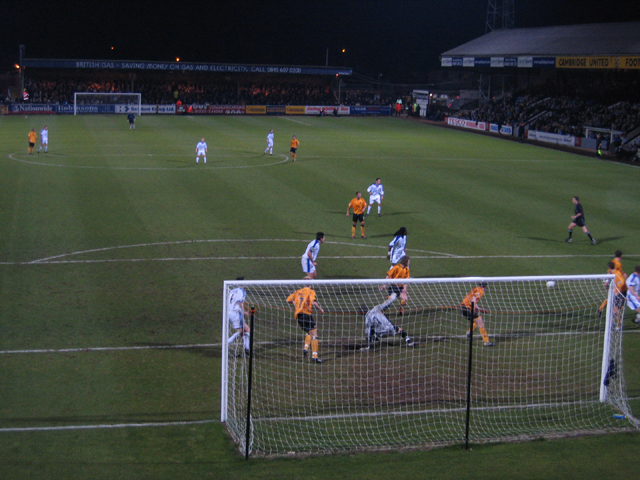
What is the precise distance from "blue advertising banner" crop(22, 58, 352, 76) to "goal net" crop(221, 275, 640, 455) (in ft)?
226

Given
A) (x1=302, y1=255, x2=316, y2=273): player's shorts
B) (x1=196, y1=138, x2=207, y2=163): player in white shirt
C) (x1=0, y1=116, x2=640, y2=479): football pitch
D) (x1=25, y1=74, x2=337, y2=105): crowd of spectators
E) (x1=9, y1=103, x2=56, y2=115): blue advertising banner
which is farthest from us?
(x1=25, y1=74, x2=337, y2=105): crowd of spectators

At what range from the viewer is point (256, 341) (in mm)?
13914

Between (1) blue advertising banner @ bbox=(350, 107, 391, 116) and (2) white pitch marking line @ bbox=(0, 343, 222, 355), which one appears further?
(1) blue advertising banner @ bbox=(350, 107, 391, 116)

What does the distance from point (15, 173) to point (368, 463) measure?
28210 millimetres

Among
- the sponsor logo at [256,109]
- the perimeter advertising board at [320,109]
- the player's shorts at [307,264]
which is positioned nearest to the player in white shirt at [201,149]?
the player's shorts at [307,264]

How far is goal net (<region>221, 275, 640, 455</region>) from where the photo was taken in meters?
10.6

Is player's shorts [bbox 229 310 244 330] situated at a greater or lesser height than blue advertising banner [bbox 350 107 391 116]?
lesser

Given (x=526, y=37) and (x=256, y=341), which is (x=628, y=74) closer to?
(x=526, y=37)

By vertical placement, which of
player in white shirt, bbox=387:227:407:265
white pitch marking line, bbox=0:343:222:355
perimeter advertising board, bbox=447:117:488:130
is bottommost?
white pitch marking line, bbox=0:343:222:355

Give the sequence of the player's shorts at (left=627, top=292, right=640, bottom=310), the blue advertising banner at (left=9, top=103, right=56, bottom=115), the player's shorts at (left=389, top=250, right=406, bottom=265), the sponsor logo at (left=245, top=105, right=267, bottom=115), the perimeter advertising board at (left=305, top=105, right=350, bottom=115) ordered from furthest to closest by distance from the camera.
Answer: the perimeter advertising board at (left=305, top=105, right=350, bottom=115) < the sponsor logo at (left=245, top=105, right=267, bottom=115) < the blue advertising banner at (left=9, top=103, right=56, bottom=115) < the player's shorts at (left=389, top=250, right=406, bottom=265) < the player's shorts at (left=627, top=292, right=640, bottom=310)

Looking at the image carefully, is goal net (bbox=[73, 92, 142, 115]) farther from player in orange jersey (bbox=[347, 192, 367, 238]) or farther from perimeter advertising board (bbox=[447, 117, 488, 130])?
player in orange jersey (bbox=[347, 192, 367, 238])

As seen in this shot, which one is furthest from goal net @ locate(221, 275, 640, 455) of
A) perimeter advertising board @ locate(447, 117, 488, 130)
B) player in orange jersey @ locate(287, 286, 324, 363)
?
perimeter advertising board @ locate(447, 117, 488, 130)

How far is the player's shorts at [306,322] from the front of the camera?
42.9 feet

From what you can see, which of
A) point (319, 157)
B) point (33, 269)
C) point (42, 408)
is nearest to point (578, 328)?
point (42, 408)
